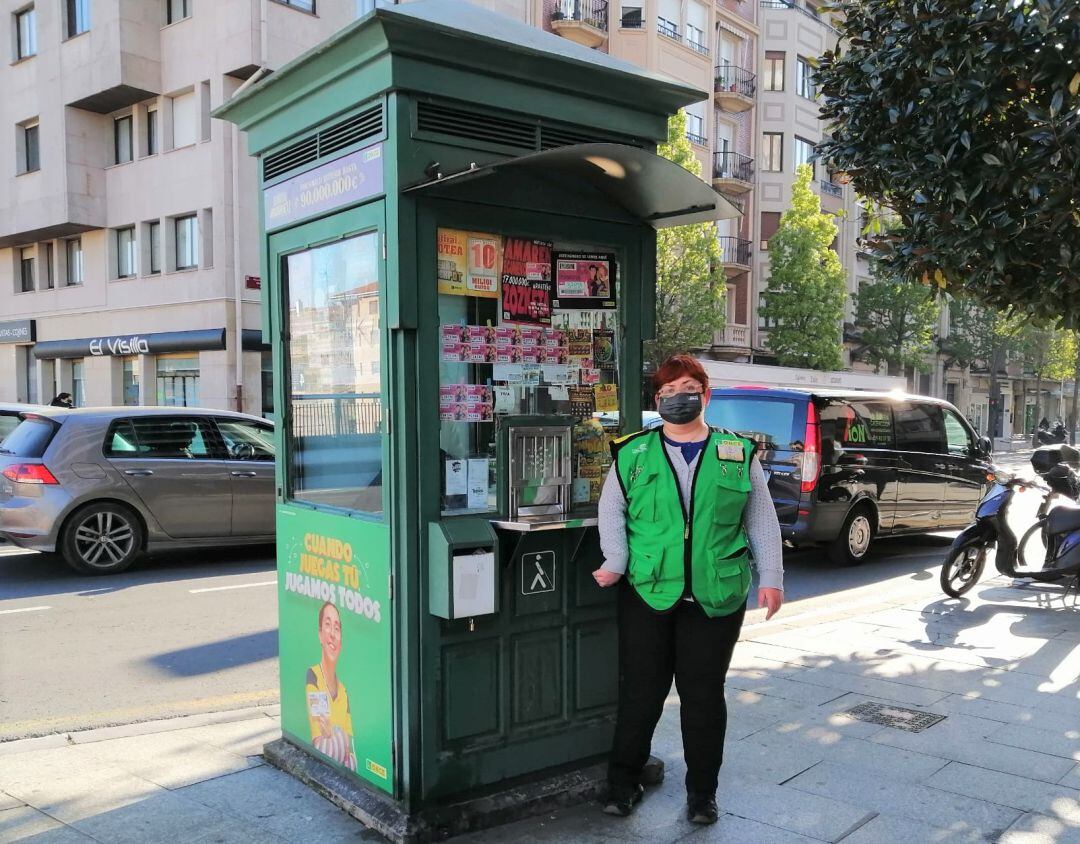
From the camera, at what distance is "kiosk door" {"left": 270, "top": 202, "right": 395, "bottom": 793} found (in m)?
3.63

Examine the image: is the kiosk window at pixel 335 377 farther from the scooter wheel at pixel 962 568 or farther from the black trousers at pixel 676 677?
the scooter wheel at pixel 962 568

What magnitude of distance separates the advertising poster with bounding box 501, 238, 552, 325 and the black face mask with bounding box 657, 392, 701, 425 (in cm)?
66

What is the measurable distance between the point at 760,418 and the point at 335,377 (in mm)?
6719

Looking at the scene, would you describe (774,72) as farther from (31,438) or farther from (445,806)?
(445,806)

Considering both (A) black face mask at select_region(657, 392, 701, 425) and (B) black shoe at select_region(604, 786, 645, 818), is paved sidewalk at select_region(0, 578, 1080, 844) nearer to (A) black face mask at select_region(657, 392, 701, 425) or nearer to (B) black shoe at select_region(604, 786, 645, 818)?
(B) black shoe at select_region(604, 786, 645, 818)

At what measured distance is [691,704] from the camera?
3639 millimetres

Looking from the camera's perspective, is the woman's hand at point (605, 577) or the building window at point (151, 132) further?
the building window at point (151, 132)

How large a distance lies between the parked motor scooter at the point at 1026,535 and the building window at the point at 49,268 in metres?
28.2

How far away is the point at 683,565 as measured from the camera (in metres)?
3.52

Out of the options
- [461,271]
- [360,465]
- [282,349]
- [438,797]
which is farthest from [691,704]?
[282,349]

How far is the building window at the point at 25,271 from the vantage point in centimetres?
3022

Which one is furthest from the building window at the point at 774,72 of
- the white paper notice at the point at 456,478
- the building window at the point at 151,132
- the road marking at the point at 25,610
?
the white paper notice at the point at 456,478

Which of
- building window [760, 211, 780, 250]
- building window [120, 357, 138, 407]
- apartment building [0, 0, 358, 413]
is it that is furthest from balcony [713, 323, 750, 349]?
building window [120, 357, 138, 407]

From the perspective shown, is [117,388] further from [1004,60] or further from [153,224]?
[1004,60]
